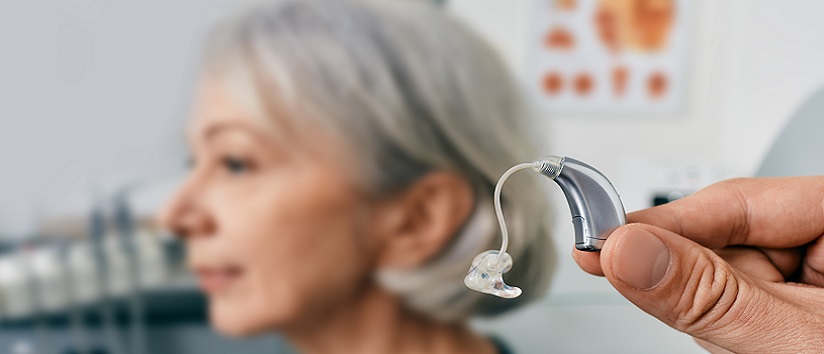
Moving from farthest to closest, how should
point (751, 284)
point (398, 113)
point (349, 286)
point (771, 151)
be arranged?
1. point (349, 286)
2. point (398, 113)
3. point (771, 151)
4. point (751, 284)

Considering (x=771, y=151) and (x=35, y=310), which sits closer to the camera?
(x=771, y=151)

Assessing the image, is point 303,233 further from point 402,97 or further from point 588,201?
point 588,201

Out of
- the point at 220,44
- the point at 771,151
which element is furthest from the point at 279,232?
the point at 771,151

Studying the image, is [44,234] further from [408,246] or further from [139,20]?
[408,246]

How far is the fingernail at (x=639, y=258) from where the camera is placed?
37cm

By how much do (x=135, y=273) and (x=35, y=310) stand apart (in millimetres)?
185

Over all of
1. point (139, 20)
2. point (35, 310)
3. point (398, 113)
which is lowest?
point (35, 310)

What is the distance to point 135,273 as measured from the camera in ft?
3.97

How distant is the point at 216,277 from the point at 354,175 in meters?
0.31

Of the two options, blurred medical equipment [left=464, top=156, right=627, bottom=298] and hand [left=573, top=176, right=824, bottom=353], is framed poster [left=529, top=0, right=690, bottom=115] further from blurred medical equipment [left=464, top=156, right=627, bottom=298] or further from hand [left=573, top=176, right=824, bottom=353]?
blurred medical equipment [left=464, top=156, right=627, bottom=298]

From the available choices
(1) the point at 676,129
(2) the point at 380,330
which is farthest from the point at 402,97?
(1) the point at 676,129

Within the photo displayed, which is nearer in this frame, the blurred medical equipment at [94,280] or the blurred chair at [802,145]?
the blurred chair at [802,145]

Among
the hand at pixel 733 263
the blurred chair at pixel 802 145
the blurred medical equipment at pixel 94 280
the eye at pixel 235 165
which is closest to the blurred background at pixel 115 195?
the blurred medical equipment at pixel 94 280

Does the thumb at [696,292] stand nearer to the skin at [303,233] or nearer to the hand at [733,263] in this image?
the hand at [733,263]
